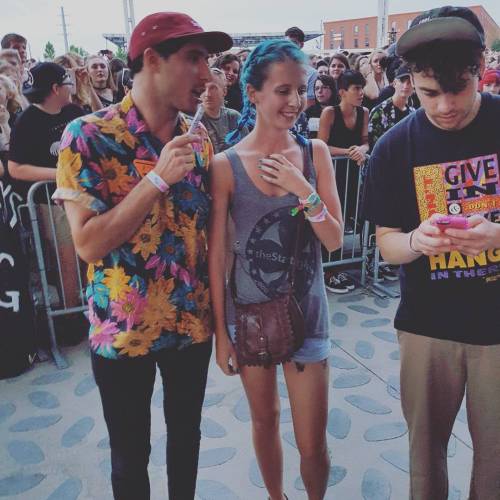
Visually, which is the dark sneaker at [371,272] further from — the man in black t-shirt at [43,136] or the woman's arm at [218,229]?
the woman's arm at [218,229]

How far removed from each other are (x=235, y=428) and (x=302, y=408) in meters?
1.17

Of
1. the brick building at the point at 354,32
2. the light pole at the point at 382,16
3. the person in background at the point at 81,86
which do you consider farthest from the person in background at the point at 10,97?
the brick building at the point at 354,32

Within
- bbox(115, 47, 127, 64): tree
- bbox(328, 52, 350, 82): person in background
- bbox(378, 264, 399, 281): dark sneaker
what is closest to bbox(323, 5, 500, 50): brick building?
bbox(115, 47, 127, 64): tree

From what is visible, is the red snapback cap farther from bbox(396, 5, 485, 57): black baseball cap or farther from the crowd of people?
bbox(396, 5, 485, 57): black baseball cap

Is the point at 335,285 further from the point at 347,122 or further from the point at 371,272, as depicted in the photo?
the point at 347,122

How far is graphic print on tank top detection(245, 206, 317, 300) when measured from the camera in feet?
6.33

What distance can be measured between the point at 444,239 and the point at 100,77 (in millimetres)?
5498

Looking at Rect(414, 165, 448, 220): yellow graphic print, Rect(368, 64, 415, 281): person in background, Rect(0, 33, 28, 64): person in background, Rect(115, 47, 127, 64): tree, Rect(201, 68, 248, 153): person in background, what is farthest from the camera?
Rect(115, 47, 127, 64): tree

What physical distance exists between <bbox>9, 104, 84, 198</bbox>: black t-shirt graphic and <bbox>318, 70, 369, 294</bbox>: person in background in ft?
8.57

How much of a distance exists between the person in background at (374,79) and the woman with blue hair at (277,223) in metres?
5.72

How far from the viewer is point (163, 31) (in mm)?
1611

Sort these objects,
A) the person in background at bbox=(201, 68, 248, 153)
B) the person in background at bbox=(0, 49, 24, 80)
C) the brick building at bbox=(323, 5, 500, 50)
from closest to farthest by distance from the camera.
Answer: the person in background at bbox=(201, 68, 248, 153) < the person in background at bbox=(0, 49, 24, 80) < the brick building at bbox=(323, 5, 500, 50)

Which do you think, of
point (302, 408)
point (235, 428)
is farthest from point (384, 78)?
point (302, 408)

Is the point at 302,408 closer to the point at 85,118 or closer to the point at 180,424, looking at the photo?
the point at 180,424
